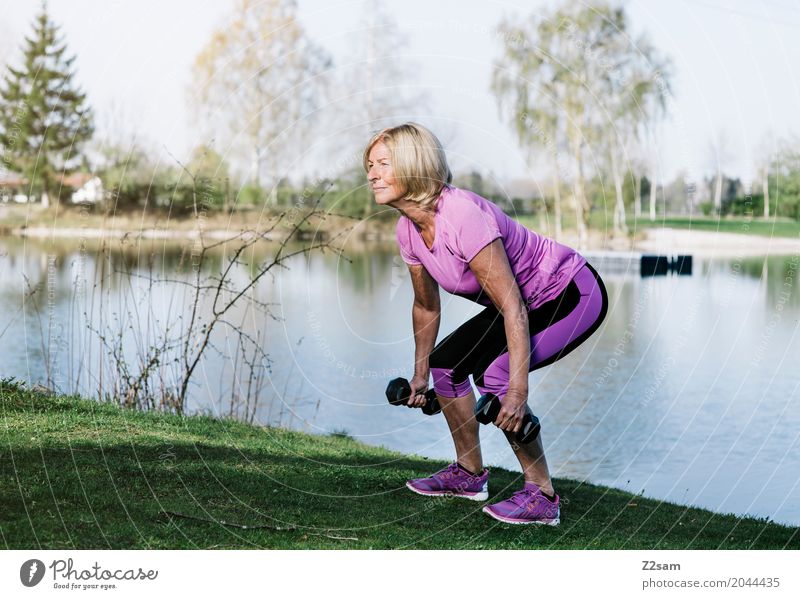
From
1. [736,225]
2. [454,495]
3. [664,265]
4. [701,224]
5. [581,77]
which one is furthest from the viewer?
[736,225]

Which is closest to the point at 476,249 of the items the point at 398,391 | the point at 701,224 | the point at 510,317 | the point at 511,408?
the point at 510,317

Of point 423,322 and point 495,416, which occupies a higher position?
point 423,322

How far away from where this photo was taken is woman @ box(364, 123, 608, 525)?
475 centimetres

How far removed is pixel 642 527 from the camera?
5.51 metres

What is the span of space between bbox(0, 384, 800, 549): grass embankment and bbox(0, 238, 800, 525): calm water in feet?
4.03

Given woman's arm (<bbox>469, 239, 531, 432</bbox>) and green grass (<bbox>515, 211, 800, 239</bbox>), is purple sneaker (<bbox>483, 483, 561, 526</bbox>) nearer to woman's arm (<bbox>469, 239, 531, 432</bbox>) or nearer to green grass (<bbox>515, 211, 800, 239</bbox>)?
woman's arm (<bbox>469, 239, 531, 432</bbox>)

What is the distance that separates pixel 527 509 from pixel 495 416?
1.95 feet

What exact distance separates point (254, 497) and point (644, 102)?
1726cm

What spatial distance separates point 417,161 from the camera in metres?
4.75

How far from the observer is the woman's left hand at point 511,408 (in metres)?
4.76

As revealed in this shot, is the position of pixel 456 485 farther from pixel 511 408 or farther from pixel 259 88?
pixel 259 88

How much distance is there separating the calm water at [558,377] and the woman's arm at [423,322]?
2.43m

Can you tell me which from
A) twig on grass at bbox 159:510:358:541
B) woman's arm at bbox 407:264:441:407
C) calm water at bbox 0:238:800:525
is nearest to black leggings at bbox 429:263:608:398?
woman's arm at bbox 407:264:441:407
